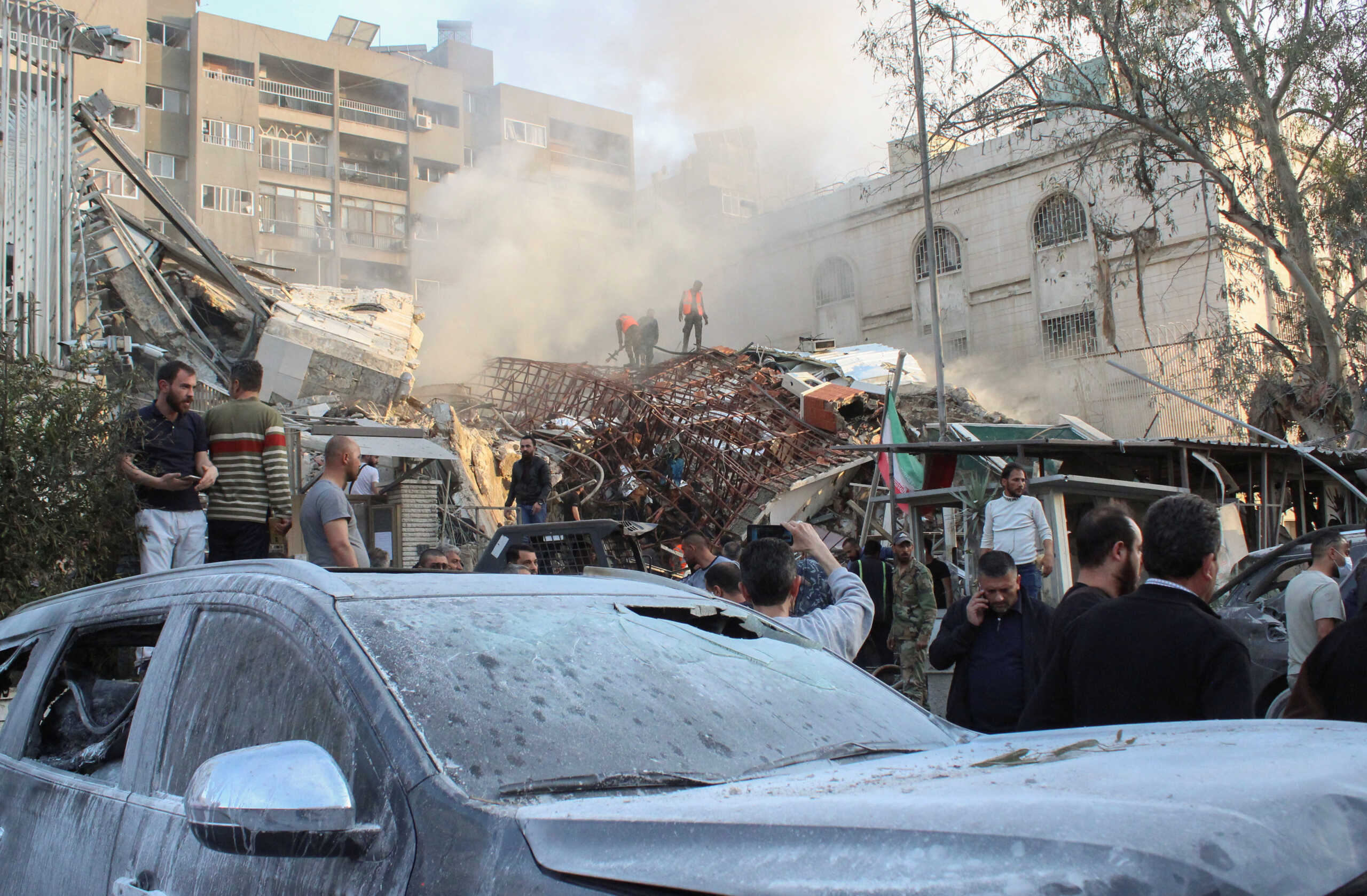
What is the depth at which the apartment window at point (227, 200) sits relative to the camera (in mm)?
39719

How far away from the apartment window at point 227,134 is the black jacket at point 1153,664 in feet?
141

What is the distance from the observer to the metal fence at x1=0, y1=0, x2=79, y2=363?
865 centimetres

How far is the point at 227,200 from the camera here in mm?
40156

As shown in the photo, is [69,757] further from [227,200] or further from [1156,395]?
[227,200]

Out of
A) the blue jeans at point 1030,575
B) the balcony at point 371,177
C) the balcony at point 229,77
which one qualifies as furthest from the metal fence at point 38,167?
the balcony at point 371,177

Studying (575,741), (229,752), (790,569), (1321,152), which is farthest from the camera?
(1321,152)

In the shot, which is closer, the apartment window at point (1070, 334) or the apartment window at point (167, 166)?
the apartment window at point (1070, 334)

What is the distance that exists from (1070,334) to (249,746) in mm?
32003

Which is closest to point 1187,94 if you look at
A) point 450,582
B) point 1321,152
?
point 1321,152

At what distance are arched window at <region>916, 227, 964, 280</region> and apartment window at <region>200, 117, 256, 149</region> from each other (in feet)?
83.3

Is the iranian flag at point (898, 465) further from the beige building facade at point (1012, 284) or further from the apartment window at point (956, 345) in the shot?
the apartment window at point (956, 345)

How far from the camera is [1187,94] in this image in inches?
641

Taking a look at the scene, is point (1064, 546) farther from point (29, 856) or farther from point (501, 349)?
point (501, 349)

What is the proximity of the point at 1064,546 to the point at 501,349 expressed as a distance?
23283 millimetres
